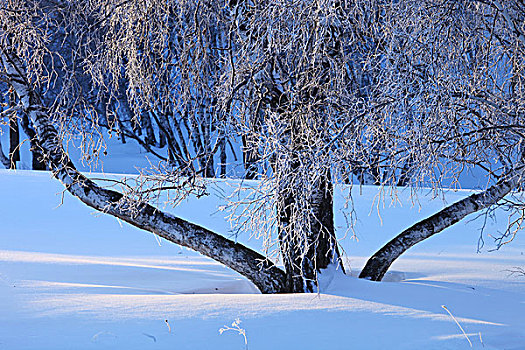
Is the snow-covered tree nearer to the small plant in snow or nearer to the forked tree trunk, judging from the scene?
the forked tree trunk

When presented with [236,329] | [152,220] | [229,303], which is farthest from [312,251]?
[236,329]

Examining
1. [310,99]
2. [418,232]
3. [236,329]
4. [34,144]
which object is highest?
[34,144]

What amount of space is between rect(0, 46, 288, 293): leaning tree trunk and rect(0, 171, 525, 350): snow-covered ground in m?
0.31

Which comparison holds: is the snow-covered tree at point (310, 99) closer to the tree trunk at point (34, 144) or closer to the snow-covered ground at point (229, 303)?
the tree trunk at point (34, 144)

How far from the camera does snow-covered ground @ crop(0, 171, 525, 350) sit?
12.1ft

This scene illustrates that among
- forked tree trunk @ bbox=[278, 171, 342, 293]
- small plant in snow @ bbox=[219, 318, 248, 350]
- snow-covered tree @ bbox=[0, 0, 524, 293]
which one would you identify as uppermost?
snow-covered tree @ bbox=[0, 0, 524, 293]

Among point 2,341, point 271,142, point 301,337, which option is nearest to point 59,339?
point 2,341

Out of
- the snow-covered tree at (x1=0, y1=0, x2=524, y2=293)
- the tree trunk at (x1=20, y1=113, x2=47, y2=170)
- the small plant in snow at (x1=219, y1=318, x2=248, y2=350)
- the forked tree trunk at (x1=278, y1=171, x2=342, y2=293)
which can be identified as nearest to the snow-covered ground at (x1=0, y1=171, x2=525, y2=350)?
the small plant in snow at (x1=219, y1=318, x2=248, y2=350)

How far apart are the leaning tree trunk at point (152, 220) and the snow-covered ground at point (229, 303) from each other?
0.31 meters

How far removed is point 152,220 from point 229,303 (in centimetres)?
152

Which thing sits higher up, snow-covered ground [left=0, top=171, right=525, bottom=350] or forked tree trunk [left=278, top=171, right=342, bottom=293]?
forked tree trunk [left=278, top=171, right=342, bottom=293]

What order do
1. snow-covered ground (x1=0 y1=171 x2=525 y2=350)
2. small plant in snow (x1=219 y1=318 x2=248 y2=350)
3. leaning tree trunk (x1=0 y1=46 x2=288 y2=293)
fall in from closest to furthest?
small plant in snow (x1=219 y1=318 x2=248 y2=350), snow-covered ground (x1=0 y1=171 x2=525 y2=350), leaning tree trunk (x1=0 y1=46 x2=288 y2=293)

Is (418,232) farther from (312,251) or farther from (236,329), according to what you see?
(236,329)

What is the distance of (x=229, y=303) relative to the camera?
4441mm
